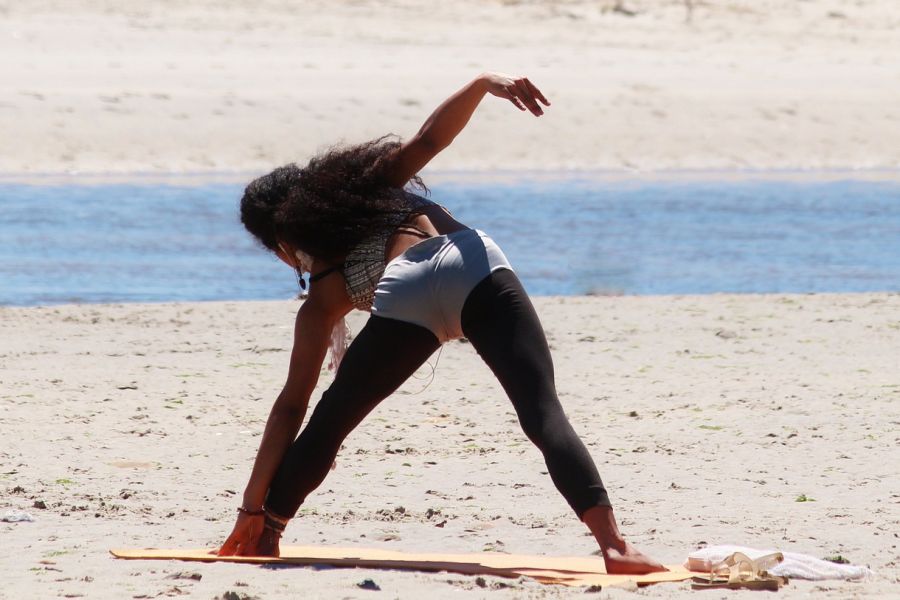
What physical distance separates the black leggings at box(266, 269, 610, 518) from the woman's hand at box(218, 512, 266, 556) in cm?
38

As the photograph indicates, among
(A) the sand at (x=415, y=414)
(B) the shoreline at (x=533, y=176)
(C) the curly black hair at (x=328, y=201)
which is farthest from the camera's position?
(B) the shoreline at (x=533, y=176)

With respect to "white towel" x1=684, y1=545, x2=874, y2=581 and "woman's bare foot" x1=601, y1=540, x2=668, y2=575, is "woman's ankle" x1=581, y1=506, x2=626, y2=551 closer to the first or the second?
"woman's bare foot" x1=601, y1=540, x2=668, y2=575

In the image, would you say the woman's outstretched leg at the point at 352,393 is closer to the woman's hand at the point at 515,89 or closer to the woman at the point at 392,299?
the woman at the point at 392,299

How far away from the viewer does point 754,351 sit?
792 centimetres

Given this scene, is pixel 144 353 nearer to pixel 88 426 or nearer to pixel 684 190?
pixel 88 426

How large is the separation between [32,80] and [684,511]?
1423 centimetres

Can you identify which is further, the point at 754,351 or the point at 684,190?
the point at 684,190

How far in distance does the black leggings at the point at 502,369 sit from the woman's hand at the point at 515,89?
0.46 m

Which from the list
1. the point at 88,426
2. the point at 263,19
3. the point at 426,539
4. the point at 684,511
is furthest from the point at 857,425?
the point at 263,19

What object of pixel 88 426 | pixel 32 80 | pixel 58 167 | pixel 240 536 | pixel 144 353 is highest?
pixel 32 80

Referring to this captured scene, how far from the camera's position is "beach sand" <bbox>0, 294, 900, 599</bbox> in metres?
4.46

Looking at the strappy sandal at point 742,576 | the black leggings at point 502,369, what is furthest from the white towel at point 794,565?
the black leggings at point 502,369

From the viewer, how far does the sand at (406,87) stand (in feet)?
55.1

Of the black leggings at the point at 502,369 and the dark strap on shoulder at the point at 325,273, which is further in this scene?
the dark strap on shoulder at the point at 325,273
